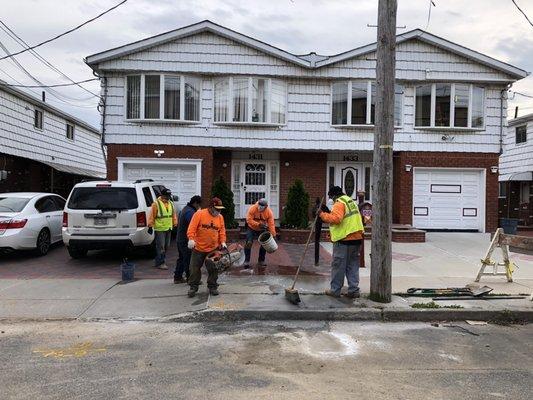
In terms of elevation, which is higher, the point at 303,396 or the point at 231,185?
the point at 231,185

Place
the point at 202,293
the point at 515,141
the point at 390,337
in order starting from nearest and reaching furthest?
1. the point at 390,337
2. the point at 202,293
3. the point at 515,141

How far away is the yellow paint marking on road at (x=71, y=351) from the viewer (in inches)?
215

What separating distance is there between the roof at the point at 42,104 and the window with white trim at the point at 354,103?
1205 cm

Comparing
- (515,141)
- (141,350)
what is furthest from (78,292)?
(515,141)

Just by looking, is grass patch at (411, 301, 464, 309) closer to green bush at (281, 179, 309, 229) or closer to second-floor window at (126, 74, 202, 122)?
green bush at (281, 179, 309, 229)

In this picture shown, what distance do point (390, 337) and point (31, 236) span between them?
8.64 m

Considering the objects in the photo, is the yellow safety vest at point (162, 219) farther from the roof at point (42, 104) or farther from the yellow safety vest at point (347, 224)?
the roof at point (42, 104)

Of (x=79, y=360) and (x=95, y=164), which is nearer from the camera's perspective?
(x=79, y=360)

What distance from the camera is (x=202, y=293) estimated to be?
26.8ft

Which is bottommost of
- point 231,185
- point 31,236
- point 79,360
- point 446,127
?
point 79,360

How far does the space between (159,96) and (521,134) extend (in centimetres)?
1738

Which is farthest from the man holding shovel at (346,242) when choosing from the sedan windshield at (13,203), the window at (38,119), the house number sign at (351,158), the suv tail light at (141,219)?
the window at (38,119)

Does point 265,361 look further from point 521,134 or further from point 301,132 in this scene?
point 521,134

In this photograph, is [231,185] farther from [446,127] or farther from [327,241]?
[446,127]
